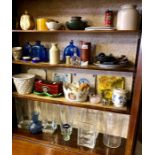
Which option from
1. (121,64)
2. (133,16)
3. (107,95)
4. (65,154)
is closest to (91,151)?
(65,154)

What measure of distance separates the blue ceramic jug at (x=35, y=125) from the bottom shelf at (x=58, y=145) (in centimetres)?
5

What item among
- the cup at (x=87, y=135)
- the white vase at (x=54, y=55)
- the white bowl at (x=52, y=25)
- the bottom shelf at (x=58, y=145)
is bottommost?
the bottom shelf at (x=58, y=145)

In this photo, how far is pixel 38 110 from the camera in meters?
1.87

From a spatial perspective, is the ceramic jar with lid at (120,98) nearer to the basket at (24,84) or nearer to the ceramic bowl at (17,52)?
the basket at (24,84)

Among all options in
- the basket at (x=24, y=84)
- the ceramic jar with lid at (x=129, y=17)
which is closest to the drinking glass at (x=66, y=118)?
the basket at (x=24, y=84)

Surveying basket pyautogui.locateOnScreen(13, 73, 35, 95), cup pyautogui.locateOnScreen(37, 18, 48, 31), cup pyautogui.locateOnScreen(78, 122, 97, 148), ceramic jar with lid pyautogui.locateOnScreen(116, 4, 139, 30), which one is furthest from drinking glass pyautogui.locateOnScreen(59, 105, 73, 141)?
ceramic jar with lid pyautogui.locateOnScreen(116, 4, 139, 30)

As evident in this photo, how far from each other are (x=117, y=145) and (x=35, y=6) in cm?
151

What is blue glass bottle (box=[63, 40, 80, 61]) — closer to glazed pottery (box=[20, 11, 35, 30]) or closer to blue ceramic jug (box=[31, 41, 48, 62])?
blue ceramic jug (box=[31, 41, 48, 62])

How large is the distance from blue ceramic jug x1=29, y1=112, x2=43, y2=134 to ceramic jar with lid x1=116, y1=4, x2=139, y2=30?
1199mm

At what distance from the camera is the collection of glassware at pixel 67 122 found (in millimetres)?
1575

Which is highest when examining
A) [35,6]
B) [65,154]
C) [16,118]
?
[35,6]

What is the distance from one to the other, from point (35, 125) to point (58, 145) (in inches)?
13.3
